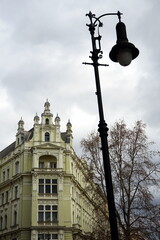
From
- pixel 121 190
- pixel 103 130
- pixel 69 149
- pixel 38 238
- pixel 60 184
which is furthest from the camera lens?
pixel 69 149

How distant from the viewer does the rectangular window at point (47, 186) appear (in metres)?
48.7

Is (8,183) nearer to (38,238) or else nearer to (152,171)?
(38,238)

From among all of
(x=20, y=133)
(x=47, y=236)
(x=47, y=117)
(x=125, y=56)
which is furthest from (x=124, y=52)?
(x=20, y=133)

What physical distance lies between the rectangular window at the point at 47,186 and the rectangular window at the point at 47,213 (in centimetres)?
220

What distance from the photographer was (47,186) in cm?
4916

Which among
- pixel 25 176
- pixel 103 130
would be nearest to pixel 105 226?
pixel 25 176

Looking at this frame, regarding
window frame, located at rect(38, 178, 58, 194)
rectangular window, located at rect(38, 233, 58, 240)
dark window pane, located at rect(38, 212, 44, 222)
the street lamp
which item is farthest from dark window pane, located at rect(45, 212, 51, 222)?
the street lamp

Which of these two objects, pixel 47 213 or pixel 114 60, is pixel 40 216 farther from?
pixel 114 60

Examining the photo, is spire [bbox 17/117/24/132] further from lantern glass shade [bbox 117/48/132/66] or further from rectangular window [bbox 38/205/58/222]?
lantern glass shade [bbox 117/48/132/66]

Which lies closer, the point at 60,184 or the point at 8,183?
the point at 60,184

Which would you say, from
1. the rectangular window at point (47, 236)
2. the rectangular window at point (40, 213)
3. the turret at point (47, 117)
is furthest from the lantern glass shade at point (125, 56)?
the turret at point (47, 117)

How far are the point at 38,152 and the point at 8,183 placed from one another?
7.98 meters

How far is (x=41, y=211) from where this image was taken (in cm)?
4728

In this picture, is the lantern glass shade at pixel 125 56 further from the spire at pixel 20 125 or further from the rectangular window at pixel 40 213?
the spire at pixel 20 125
